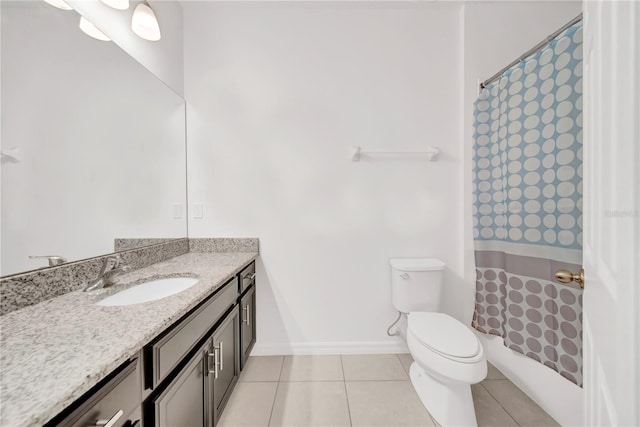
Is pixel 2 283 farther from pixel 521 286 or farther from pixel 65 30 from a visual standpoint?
pixel 521 286

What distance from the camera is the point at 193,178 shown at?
6.16 feet

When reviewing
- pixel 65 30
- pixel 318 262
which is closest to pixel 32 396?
pixel 65 30

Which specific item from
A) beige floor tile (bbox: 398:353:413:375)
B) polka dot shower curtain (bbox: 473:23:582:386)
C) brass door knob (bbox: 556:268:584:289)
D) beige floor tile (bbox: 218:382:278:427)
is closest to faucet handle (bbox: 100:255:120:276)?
beige floor tile (bbox: 218:382:278:427)

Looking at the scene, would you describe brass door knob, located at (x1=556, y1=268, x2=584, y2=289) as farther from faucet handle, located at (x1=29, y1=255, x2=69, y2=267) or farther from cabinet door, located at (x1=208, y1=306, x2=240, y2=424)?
faucet handle, located at (x1=29, y1=255, x2=69, y2=267)

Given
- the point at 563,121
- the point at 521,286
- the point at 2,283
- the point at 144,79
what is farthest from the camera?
the point at 144,79

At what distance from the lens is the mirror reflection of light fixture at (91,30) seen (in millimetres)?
1139

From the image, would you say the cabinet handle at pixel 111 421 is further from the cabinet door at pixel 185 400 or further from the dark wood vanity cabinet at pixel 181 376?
the cabinet door at pixel 185 400

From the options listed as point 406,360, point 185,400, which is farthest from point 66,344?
point 406,360

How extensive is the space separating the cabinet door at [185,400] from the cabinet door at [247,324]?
491mm

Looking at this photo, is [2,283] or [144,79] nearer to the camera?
[2,283]

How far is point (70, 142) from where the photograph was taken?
1.06 metres

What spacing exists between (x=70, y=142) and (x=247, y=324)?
134 centimetres

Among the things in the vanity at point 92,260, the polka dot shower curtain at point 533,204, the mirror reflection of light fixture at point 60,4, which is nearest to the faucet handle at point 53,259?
the vanity at point 92,260

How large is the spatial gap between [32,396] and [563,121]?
6.49ft
